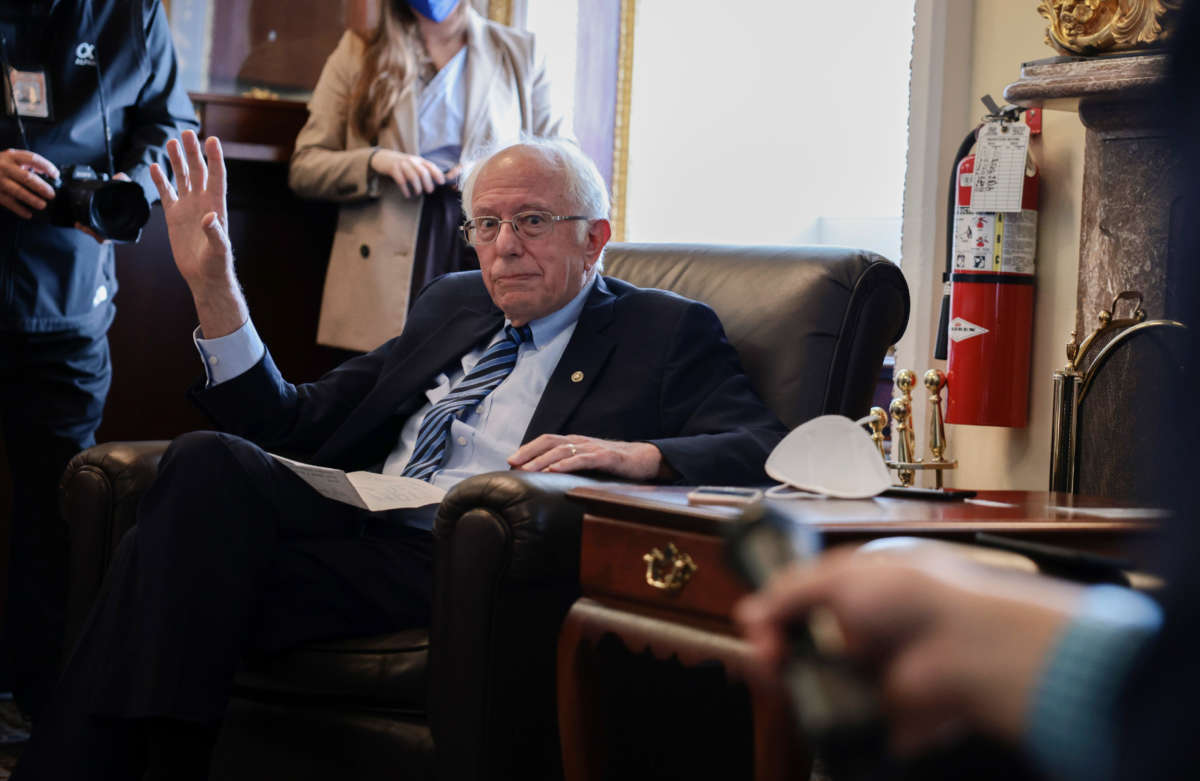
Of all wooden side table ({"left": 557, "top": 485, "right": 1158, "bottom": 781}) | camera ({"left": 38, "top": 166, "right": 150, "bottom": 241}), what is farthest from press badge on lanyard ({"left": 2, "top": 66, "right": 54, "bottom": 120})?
wooden side table ({"left": 557, "top": 485, "right": 1158, "bottom": 781})

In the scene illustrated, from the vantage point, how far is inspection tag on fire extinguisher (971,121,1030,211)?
7.40ft

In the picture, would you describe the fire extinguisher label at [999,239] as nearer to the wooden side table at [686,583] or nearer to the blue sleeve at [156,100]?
the wooden side table at [686,583]

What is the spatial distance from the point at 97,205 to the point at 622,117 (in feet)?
6.52

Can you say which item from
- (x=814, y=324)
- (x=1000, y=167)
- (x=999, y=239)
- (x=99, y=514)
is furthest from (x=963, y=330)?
(x=99, y=514)

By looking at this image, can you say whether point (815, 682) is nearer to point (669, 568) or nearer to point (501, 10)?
point (669, 568)

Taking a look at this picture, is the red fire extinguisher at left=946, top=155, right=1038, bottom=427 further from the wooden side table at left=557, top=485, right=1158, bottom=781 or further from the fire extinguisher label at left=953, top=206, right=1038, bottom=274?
the wooden side table at left=557, top=485, right=1158, bottom=781

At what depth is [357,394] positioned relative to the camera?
2.22 meters

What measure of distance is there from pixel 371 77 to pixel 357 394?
3.38ft

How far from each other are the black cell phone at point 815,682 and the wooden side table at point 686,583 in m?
0.75

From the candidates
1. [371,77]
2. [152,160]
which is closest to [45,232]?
[152,160]

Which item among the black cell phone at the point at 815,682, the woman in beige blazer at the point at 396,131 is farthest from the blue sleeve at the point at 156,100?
the black cell phone at the point at 815,682

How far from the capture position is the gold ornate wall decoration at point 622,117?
3.91 m

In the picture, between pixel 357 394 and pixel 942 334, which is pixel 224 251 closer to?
pixel 357 394

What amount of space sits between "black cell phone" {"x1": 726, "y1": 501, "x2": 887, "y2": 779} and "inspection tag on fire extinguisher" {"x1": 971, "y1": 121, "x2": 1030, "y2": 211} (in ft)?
6.27
